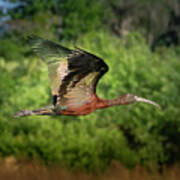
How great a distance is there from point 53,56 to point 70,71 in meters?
0.27

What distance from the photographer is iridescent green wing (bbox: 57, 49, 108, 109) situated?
15.5 ft

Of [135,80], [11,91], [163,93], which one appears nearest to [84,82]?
[163,93]

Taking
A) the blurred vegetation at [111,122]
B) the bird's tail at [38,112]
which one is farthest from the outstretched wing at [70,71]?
the blurred vegetation at [111,122]

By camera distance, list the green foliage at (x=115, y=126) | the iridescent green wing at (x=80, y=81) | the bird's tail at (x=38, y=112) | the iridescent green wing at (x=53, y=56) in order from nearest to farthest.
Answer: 1. the iridescent green wing at (x=53, y=56)
2. the iridescent green wing at (x=80, y=81)
3. the bird's tail at (x=38, y=112)
4. the green foliage at (x=115, y=126)

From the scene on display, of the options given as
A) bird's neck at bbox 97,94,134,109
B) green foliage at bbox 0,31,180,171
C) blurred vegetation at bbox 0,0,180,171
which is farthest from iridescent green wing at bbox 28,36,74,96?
green foliage at bbox 0,31,180,171

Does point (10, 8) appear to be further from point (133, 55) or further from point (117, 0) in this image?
point (133, 55)

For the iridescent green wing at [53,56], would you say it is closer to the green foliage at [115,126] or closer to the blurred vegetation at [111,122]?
the blurred vegetation at [111,122]

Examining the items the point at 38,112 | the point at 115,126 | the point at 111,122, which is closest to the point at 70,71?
the point at 38,112

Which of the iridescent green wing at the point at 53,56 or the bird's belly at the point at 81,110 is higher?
the iridescent green wing at the point at 53,56

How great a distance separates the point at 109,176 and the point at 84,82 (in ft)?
9.71

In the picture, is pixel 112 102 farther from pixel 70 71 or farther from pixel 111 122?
pixel 111 122

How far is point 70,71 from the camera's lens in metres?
4.81

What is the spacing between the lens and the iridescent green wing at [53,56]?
451cm

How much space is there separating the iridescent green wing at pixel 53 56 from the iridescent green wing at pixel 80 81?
63mm
